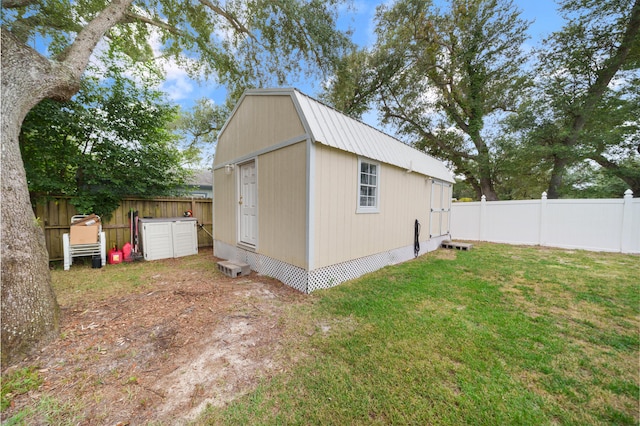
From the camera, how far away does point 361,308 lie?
3018 millimetres

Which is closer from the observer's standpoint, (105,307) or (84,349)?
(84,349)

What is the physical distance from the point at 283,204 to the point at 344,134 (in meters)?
1.68

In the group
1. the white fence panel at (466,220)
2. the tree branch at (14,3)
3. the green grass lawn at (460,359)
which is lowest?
the green grass lawn at (460,359)

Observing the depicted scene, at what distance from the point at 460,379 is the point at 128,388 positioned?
8.49 feet

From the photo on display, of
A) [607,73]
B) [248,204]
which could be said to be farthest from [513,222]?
[248,204]

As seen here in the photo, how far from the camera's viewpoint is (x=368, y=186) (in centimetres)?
452

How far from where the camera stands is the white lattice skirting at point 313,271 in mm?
3609

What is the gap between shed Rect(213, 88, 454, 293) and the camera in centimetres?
355

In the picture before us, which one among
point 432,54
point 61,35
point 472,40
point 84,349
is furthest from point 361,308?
point 472,40

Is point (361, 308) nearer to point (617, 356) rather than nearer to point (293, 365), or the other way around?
point (293, 365)

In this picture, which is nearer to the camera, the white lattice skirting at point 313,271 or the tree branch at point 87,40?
the tree branch at point 87,40

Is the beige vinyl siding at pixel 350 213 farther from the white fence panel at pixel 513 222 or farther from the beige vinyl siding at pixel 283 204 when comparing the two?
the white fence panel at pixel 513 222

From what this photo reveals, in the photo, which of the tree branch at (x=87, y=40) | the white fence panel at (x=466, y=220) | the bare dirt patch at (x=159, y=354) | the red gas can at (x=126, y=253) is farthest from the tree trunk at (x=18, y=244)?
the white fence panel at (x=466, y=220)

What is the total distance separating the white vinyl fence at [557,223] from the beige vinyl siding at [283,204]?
8576 millimetres
